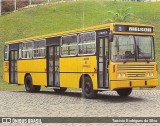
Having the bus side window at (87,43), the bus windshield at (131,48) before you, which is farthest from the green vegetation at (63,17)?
the bus windshield at (131,48)

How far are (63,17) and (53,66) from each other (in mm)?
34175

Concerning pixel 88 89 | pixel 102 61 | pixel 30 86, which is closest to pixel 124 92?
pixel 88 89

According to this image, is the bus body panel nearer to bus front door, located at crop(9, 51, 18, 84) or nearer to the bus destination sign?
the bus destination sign

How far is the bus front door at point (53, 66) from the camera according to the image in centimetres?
2236

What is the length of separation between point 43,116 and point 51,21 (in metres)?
42.5

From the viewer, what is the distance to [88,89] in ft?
63.5

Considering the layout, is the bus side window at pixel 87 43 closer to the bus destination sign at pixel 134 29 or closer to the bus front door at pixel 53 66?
the bus destination sign at pixel 134 29

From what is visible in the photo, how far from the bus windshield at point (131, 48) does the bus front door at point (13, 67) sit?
10437 millimetres

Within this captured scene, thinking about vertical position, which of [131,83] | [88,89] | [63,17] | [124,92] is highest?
[63,17]

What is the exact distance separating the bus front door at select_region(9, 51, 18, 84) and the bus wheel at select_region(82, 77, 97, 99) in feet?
27.2

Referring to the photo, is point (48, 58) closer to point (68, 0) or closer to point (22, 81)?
point (22, 81)

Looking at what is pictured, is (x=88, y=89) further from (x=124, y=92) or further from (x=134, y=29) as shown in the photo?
(x=134, y=29)

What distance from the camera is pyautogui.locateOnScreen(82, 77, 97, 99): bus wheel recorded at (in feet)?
62.5

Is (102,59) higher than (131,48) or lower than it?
lower
